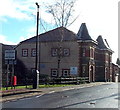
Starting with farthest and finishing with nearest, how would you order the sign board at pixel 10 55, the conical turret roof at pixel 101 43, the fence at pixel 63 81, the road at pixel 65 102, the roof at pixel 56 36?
the conical turret roof at pixel 101 43, the roof at pixel 56 36, the fence at pixel 63 81, the sign board at pixel 10 55, the road at pixel 65 102

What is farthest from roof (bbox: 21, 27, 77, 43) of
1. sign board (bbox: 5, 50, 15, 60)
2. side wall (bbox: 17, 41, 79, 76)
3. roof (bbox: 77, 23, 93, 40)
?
sign board (bbox: 5, 50, 15, 60)

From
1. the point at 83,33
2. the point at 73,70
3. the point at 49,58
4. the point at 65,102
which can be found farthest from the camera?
the point at 83,33

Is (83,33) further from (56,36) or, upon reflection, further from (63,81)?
(63,81)

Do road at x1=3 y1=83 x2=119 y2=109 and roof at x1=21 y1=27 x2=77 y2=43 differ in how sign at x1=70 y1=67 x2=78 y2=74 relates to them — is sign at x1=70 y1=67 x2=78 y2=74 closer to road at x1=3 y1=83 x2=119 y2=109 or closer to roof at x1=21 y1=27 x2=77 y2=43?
roof at x1=21 y1=27 x2=77 y2=43

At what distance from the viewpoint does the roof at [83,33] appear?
5213 centimetres

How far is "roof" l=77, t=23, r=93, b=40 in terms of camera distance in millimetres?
52131

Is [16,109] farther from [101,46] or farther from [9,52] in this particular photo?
[101,46]

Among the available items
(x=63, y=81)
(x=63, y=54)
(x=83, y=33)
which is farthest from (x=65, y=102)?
(x=83, y=33)

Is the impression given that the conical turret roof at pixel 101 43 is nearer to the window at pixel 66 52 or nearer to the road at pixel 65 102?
the window at pixel 66 52

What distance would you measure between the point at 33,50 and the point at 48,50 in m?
3.20

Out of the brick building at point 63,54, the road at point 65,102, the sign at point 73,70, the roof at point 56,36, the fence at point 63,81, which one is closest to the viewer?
the road at point 65,102

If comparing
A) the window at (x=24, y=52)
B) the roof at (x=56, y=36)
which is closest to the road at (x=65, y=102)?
the roof at (x=56, y=36)

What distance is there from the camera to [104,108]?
42.2ft

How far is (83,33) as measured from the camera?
176 feet
